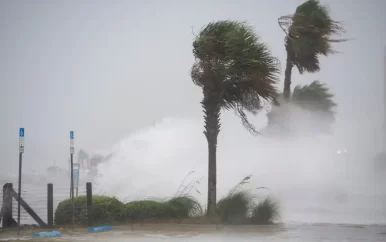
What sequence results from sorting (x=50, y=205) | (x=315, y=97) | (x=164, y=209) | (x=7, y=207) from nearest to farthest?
1. (x=7, y=207)
2. (x=50, y=205)
3. (x=164, y=209)
4. (x=315, y=97)

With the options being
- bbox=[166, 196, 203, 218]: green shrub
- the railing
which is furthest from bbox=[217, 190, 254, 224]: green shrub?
the railing

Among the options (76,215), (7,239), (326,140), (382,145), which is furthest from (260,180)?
(7,239)

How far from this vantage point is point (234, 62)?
14.6 meters

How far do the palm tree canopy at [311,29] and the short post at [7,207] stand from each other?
9362mm

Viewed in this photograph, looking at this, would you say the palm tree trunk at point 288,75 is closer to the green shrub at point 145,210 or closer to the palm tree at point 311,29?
the palm tree at point 311,29

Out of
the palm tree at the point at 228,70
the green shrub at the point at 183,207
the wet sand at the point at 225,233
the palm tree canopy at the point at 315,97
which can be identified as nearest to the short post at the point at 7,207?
the wet sand at the point at 225,233

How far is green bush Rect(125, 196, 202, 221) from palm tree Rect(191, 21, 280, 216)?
56 centimetres

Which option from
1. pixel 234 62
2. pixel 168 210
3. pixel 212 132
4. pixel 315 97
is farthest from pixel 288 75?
pixel 168 210

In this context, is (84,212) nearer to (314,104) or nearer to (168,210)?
(168,210)

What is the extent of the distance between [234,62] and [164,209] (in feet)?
15.4

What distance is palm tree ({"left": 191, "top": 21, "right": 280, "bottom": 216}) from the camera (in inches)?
571

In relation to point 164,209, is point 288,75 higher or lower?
higher

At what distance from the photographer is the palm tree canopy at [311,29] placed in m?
16.1

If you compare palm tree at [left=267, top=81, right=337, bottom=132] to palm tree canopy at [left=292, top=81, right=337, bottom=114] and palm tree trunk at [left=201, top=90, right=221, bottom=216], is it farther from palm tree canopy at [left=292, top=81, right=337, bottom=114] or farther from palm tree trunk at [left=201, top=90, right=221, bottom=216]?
palm tree trunk at [left=201, top=90, right=221, bottom=216]
